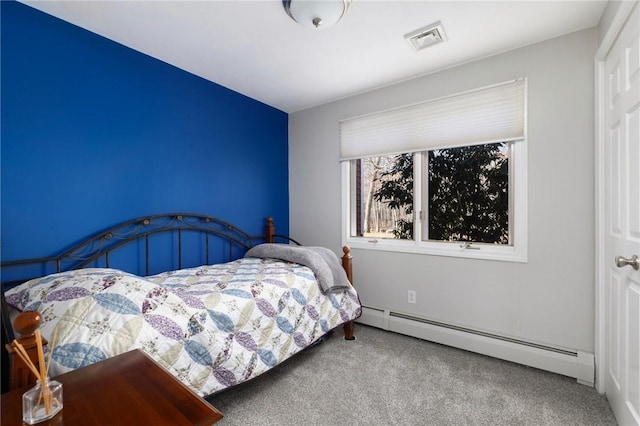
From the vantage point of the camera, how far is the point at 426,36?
2049mm

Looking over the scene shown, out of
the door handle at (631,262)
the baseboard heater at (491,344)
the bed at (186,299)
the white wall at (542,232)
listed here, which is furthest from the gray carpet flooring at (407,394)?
the door handle at (631,262)

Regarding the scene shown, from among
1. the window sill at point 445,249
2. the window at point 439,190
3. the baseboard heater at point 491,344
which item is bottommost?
the baseboard heater at point 491,344

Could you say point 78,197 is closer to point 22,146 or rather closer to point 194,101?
point 22,146

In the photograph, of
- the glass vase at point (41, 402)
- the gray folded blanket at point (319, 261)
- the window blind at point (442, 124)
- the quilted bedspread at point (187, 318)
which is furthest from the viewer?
the gray folded blanket at point (319, 261)

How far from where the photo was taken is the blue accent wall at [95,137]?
5.56 ft

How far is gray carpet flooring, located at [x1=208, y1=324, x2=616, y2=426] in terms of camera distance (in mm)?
1646

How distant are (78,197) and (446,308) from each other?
2.83 m

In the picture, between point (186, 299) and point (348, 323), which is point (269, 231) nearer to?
point (348, 323)

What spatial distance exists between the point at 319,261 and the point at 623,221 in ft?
5.99

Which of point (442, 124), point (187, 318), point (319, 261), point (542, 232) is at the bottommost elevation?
point (187, 318)

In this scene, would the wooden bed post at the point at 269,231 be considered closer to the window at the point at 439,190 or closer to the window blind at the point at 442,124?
the window at the point at 439,190

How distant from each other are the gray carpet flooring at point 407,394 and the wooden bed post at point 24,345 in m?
1.06

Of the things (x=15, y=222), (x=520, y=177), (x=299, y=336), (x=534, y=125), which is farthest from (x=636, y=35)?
(x=15, y=222)

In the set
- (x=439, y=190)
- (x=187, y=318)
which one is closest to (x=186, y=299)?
(x=187, y=318)
